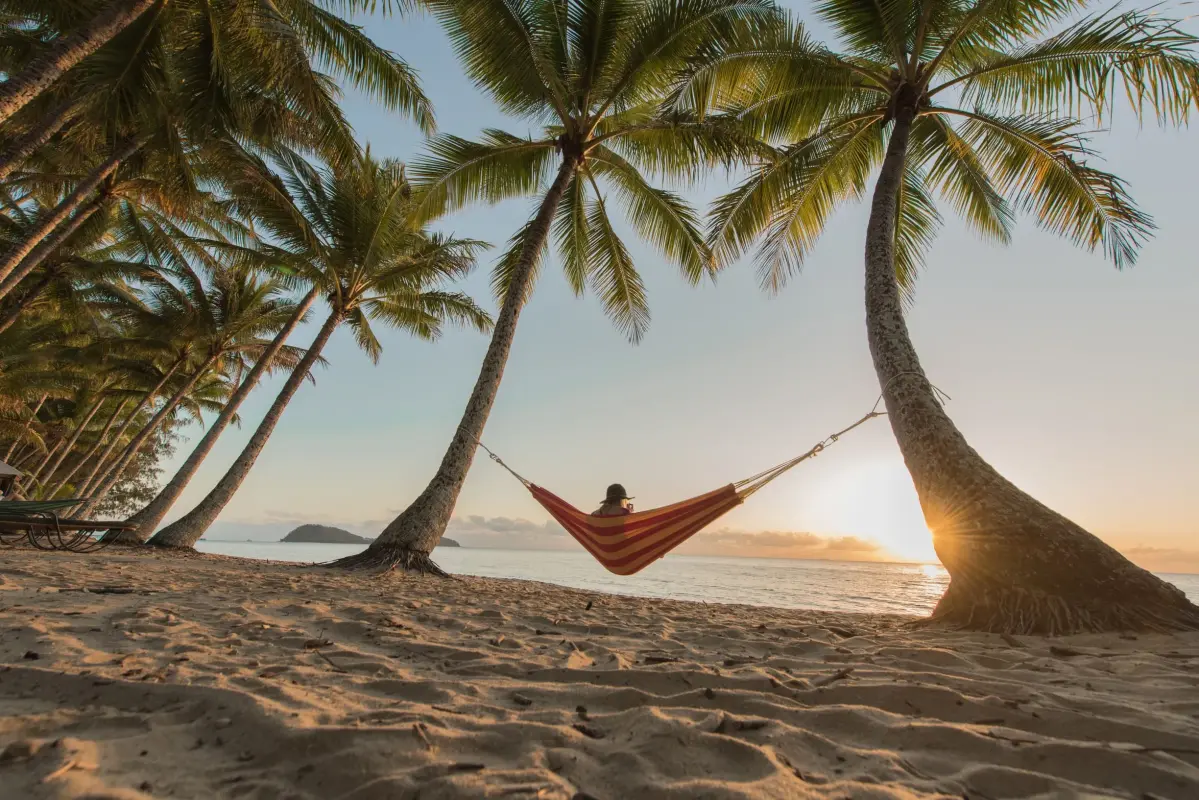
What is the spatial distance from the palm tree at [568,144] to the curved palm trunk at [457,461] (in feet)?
0.04

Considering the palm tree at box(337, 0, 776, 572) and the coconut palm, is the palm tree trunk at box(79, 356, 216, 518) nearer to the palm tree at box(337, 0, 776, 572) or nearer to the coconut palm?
the coconut palm

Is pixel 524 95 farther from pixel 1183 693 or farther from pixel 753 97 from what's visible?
pixel 1183 693

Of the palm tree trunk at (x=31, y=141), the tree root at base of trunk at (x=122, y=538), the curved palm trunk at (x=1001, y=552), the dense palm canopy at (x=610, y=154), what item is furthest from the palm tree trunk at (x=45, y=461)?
the curved palm trunk at (x=1001, y=552)

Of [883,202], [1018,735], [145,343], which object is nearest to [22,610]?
[1018,735]

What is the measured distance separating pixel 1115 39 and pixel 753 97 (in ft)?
8.73

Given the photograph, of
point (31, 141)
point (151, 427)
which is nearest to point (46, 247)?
point (31, 141)

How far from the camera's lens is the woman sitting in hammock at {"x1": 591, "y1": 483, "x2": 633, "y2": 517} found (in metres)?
4.85

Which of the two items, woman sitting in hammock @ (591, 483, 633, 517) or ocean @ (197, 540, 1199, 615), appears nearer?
woman sitting in hammock @ (591, 483, 633, 517)

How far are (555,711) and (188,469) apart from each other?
28.0ft

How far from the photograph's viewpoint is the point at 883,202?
4297 mm

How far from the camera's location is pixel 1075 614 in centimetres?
249

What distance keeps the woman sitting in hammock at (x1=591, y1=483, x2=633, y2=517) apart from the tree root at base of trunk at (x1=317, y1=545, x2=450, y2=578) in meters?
1.58

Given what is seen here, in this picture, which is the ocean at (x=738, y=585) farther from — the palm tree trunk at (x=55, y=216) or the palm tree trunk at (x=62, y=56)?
the palm tree trunk at (x=62, y=56)

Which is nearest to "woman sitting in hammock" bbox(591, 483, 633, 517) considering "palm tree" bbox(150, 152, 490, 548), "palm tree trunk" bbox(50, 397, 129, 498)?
"palm tree" bbox(150, 152, 490, 548)
